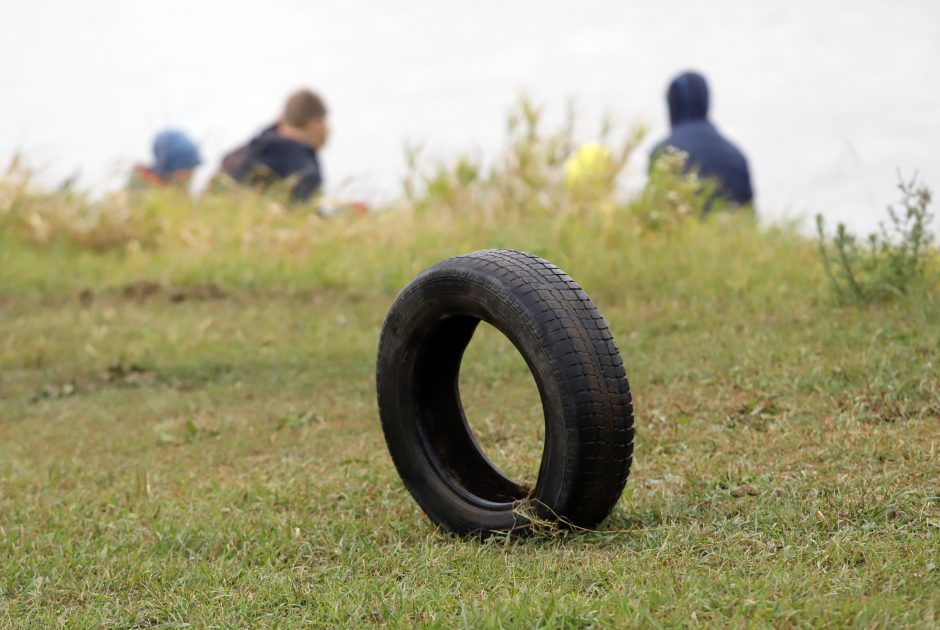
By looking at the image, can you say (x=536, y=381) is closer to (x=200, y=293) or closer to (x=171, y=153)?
(x=200, y=293)

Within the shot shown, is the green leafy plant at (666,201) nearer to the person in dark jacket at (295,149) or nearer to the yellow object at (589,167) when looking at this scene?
the yellow object at (589,167)

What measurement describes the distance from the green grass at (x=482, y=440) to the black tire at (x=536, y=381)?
0.15m

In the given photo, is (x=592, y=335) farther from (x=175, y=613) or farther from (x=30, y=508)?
(x=30, y=508)

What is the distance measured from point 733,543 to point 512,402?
2.59 m

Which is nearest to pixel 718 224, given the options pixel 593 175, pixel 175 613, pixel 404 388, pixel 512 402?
pixel 593 175

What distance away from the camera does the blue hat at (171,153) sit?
14.3 m

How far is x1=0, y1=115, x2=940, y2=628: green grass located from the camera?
117 inches

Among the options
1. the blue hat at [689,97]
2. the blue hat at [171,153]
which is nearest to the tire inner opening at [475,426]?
the blue hat at [689,97]

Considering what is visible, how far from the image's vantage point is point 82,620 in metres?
3.14

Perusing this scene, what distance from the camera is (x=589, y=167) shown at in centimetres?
1079

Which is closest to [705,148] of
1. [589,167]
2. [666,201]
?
[589,167]

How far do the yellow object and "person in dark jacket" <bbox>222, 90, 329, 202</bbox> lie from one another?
3589 millimetres

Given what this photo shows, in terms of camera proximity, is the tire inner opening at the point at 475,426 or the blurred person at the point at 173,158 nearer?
the tire inner opening at the point at 475,426

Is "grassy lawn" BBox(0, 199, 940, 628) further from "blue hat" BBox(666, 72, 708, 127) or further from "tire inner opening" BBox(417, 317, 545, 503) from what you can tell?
"blue hat" BBox(666, 72, 708, 127)
